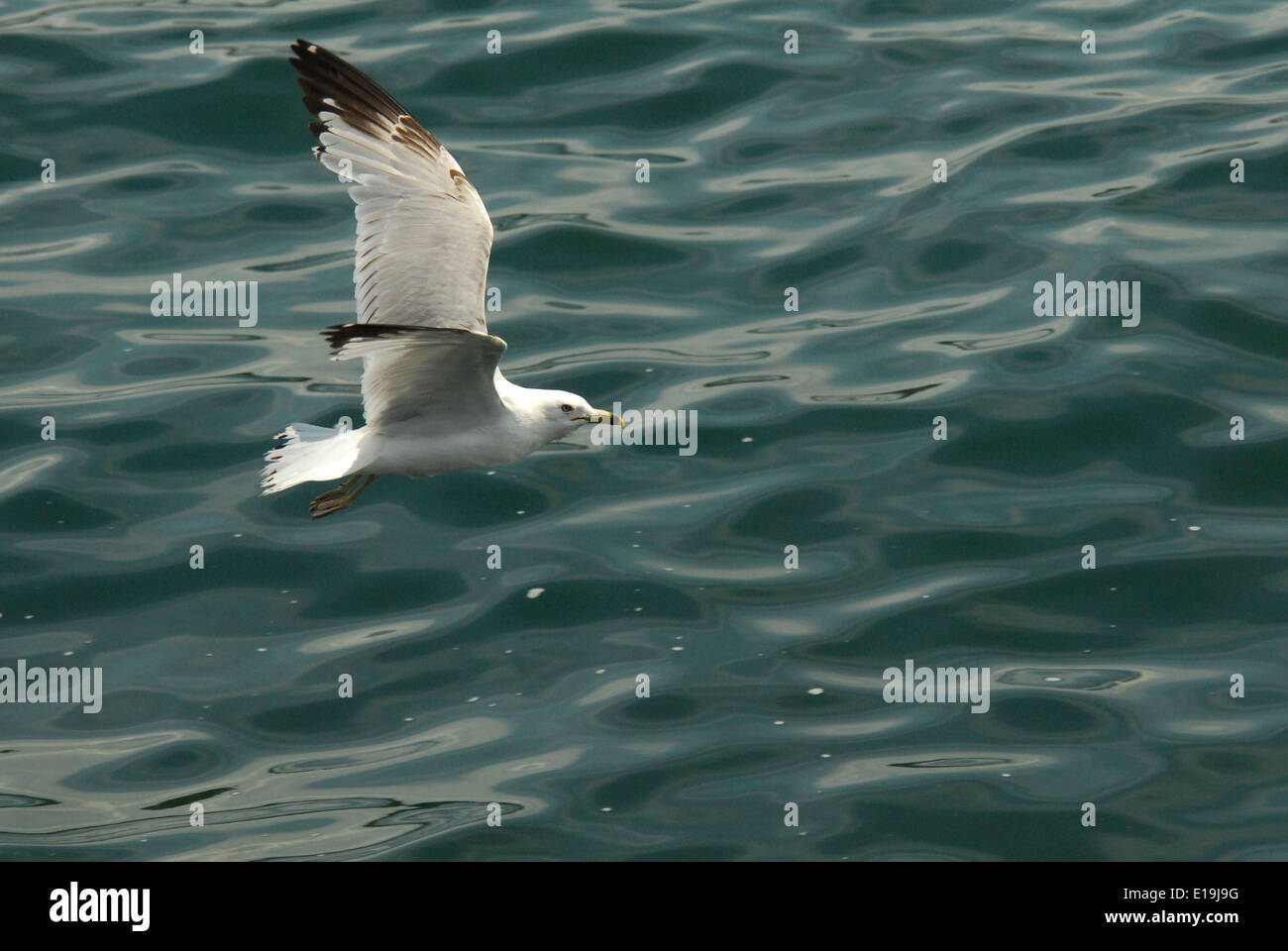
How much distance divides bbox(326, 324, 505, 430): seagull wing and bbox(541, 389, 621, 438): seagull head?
299mm

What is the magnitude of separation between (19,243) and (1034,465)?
28.2 ft

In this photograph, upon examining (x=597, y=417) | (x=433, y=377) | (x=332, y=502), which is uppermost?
(x=433, y=377)

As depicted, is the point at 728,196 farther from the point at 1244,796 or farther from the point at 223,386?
the point at 1244,796

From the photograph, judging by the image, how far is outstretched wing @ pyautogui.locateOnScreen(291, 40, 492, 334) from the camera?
35.3ft

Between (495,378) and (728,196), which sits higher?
(728,196)

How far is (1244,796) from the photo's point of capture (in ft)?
36.4

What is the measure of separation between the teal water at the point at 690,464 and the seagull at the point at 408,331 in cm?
203

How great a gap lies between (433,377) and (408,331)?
1.10 m

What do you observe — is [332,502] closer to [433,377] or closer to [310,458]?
[310,458]

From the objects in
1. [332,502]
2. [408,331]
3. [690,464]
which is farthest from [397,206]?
[690,464]

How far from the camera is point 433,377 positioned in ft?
32.8

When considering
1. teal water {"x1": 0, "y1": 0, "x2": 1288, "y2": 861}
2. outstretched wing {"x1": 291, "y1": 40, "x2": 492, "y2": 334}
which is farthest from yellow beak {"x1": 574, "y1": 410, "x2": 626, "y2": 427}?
teal water {"x1": 0, "y1": 0, "x2": 1288, "y2": 861}

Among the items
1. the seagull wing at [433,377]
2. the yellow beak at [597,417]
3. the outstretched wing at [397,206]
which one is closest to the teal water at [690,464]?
the yellow beak at [597,417]

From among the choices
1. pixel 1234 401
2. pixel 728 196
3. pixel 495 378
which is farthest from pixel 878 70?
pixel 495 378
